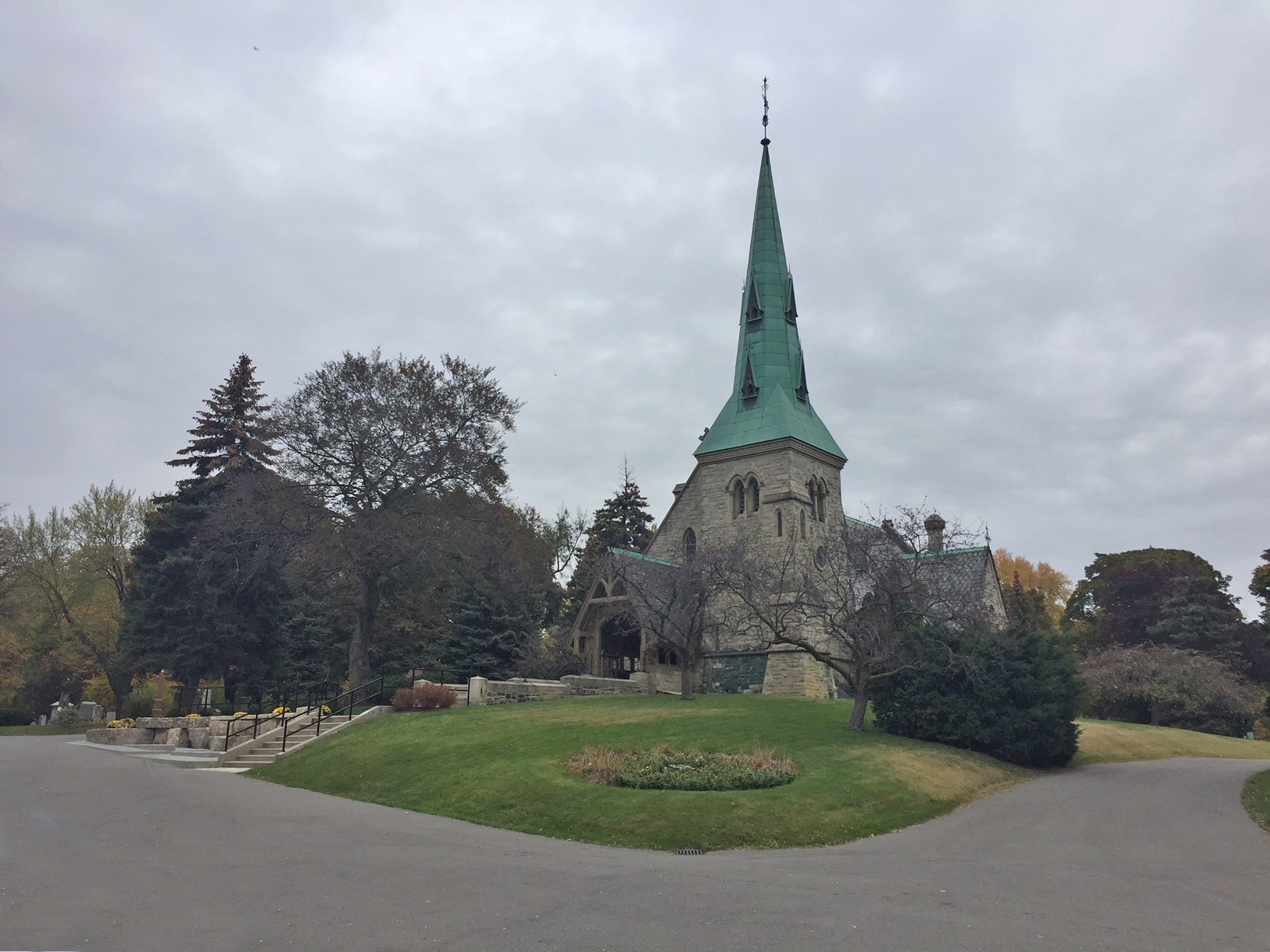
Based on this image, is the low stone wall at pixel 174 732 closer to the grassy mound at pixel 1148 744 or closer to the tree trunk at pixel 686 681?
the tree trunk at pixel 686 681

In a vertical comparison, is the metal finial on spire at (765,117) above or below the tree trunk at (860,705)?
above

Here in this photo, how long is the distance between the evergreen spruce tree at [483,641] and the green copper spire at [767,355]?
499 inches

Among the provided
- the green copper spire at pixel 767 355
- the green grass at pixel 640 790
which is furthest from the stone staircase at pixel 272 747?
the green copper spire at pixel 767 355

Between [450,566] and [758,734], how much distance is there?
17178 mm

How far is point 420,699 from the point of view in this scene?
27891mm

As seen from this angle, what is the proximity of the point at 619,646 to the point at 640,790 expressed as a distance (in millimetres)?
26560

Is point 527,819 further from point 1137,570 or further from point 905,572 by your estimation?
point 1137,570

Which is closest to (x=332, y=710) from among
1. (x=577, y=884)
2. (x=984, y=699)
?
(x=984, y=699)

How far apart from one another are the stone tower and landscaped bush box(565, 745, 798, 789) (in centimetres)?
2044

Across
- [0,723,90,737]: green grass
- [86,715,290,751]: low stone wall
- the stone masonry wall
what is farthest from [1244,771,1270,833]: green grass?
[0,723,90,737]: green grass

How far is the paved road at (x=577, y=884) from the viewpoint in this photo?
8.64 metres

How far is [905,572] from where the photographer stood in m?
24.1

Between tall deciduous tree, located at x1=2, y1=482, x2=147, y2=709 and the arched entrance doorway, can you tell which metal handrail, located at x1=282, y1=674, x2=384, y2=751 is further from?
tall deciduous tree, located at x1=2, y1=482, x2=147, y2=709

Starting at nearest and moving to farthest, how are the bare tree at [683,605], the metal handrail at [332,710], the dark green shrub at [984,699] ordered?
the dark green shrub at [984,699], the metal handrail at [332,710], the bare tree at [683,605]
